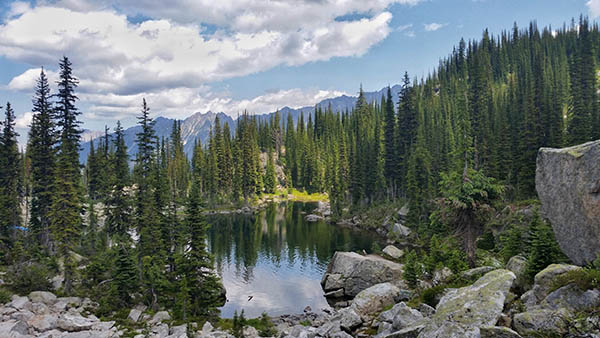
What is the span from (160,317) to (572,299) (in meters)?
25.8

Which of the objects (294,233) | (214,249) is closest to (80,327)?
(214,249)

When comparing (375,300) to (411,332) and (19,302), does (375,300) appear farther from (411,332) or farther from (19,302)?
(19,302)

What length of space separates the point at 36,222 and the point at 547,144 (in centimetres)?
7332

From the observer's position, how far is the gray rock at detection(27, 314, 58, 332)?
2227 centimetres

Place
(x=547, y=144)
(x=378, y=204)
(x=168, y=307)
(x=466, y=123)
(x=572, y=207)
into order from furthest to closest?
(x=378, y=204) < (x=466, y=123) < (x=547, y=144) < (x=168, y=307) < (x=572, y=207)

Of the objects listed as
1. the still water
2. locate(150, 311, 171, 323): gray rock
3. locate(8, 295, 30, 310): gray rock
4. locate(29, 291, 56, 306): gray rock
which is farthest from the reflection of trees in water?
locate(8, 295, 30, 310): gray rock

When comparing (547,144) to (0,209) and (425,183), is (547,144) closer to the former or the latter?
(425,183)

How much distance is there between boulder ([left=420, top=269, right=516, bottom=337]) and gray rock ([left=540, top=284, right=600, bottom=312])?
54.2 inches

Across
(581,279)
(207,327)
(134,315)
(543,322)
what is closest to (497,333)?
(543,322)

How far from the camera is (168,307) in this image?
98.2 feet

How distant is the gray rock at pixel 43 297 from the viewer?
92.6ft

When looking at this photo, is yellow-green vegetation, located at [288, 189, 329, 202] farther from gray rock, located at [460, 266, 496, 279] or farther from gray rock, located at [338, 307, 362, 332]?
gray rock, located at [338, 307, 362, 332]

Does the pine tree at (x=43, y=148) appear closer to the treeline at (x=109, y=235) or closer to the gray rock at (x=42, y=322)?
the treeline at (x=109, y=235)

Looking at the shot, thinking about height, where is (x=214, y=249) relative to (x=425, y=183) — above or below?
below
